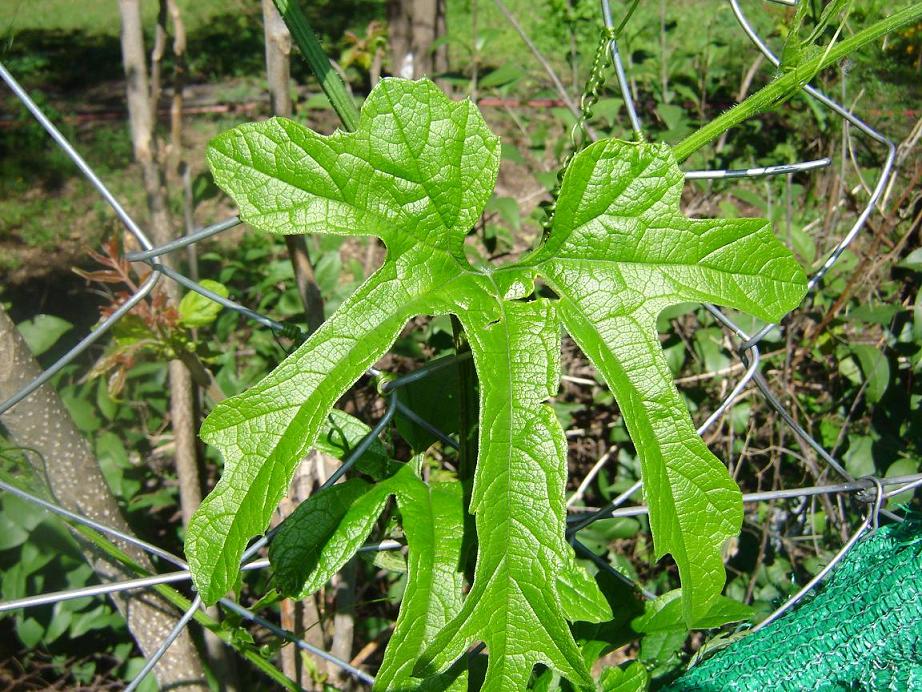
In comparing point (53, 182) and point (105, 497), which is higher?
point (53, 182)

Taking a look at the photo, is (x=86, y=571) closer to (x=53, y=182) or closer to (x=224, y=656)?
(x=224, y=656)

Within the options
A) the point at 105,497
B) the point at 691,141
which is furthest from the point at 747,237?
the point at 105,497

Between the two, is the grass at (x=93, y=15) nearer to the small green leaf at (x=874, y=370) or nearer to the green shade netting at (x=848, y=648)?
the small green leaf at (x=874, y=370)

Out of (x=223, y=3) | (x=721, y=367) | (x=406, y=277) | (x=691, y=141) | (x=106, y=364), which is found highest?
(x=223, y=3)

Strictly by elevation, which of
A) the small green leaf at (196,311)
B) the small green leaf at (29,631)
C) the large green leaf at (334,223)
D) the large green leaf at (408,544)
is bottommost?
the small green leaf at (29,631)

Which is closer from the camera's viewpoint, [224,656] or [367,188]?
[367,188]

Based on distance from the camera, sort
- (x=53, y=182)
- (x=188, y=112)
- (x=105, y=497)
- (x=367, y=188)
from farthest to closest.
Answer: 1. (x=188, y=112)
2. (x=53, y=182)
3. (x=105, y=497)
4. (x=367, y=188)

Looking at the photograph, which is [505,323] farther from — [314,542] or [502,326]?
[314,542]

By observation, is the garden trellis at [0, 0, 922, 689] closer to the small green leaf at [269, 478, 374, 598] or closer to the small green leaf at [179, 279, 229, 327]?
the small green leaf at [269, 478, 374, 598]

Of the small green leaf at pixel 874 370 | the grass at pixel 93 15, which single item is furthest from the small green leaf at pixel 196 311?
the grass at pixel 93 15
